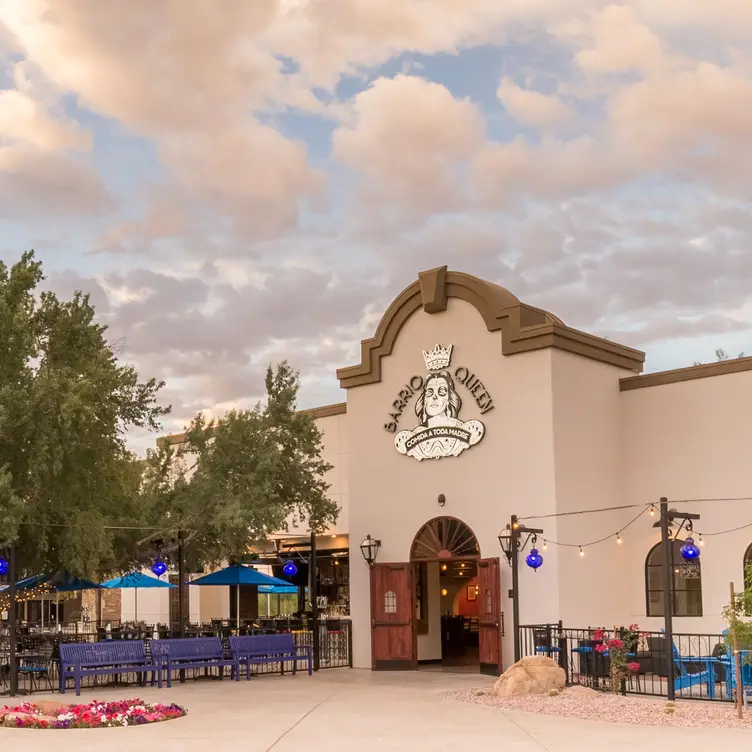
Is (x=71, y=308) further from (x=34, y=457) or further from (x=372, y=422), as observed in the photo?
(x=372, y=422)

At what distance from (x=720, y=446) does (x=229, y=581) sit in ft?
38.2

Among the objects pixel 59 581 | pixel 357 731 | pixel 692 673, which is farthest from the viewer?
pixel 59 581

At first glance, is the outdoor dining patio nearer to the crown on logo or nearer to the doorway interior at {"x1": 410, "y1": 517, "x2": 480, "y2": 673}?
the doorway interior at {"x1": 410, "y1": 517, "x2": 480, "y2": 673}

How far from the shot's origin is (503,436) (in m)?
22.6

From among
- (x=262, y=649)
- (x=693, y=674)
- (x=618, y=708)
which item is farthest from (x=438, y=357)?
(x=618, y=708)

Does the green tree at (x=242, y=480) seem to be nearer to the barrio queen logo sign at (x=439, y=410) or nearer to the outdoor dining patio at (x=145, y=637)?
the outdoor dining patio at (x=145, y=637)

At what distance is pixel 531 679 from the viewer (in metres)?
17.8

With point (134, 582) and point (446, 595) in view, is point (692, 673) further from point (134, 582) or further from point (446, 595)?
point (134, 582)

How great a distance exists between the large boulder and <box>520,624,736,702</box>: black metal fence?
87 cm

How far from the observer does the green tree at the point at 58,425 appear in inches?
790

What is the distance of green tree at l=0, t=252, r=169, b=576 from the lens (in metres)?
20.1

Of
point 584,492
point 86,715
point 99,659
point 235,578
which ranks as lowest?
point 86,715

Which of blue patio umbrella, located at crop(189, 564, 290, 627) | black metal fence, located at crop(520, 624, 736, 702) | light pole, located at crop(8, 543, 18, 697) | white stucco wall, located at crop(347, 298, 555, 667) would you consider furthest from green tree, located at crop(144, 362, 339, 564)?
black metal fence, located at crop(520, 624, 736, 702)

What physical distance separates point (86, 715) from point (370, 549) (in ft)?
32.9
